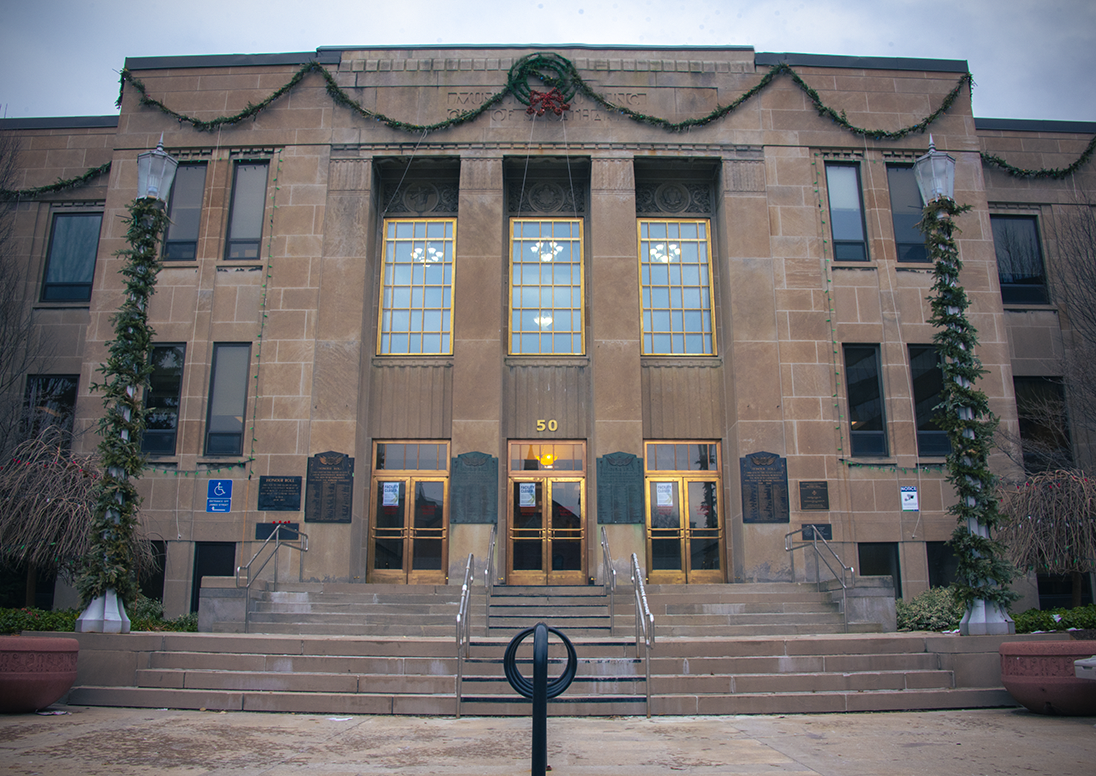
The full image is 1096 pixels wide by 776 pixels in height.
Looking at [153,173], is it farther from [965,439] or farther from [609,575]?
[965,439]

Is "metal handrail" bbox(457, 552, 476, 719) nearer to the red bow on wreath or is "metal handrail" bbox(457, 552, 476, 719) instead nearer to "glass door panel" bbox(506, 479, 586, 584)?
"glass door panel" bbox(506, 479, 586, 584)

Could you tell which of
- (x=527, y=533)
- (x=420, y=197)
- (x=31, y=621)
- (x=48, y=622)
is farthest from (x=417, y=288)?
(x=31, y=621)

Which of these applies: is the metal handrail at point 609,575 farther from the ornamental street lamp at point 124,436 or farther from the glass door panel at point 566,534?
the ornamental street lamp at point 124,436

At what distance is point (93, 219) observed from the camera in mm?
20406

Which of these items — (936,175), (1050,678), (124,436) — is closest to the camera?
(1050,678)

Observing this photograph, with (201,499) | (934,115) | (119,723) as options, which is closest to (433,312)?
(201,499)

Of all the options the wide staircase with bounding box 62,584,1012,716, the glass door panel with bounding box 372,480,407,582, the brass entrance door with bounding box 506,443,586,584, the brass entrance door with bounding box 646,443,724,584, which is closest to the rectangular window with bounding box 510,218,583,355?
the brass entrance door with bounding box 506,443,586,584

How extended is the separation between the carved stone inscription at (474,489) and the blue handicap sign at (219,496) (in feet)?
16.7

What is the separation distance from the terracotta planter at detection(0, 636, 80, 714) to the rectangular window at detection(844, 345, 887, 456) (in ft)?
51.5

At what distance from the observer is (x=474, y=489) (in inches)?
679

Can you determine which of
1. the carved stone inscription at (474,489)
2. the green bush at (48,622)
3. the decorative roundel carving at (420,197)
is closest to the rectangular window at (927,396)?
the carved stone inscription at (474,489)

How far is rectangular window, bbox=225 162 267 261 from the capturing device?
18.7 metres

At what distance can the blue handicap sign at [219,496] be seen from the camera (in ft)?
55.8

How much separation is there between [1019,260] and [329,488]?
746 inches
